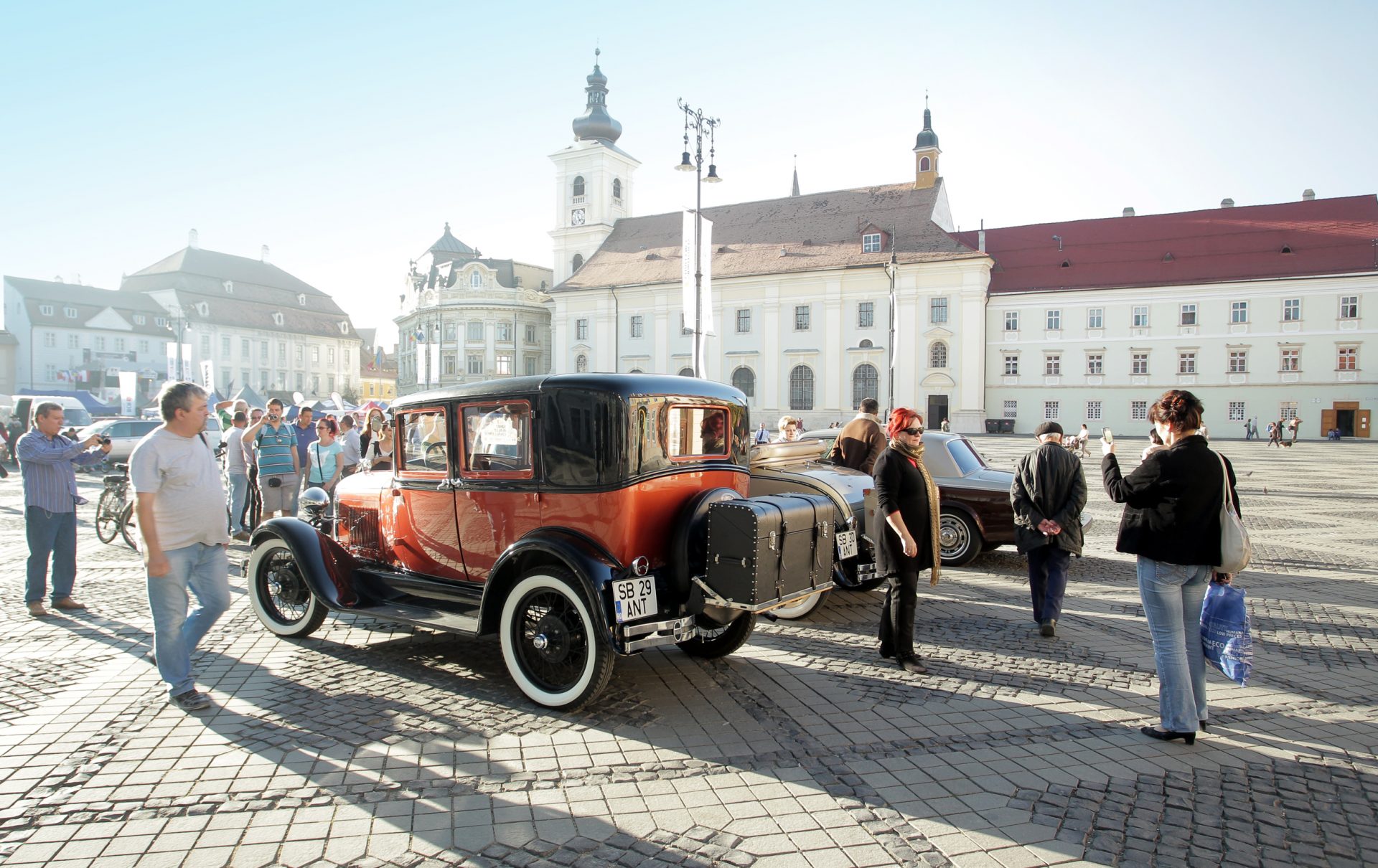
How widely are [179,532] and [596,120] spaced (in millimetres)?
71143

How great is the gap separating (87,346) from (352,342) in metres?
26.1

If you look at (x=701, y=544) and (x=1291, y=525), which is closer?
(x=701, y=544)

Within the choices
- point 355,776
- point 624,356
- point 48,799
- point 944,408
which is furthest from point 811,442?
point 624,356

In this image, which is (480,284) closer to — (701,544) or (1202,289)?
(1202,289)

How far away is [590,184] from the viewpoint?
69.4 meters

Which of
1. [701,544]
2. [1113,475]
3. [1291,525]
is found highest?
[1113,475]

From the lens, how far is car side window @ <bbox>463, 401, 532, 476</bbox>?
17.6 feet

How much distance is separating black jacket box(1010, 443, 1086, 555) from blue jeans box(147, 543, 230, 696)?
5.86 m

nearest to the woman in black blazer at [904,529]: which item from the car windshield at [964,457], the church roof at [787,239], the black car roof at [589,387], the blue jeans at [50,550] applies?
the black car roof at [589,387]

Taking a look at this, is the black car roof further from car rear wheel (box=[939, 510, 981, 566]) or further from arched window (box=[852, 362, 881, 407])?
arched window (box=[852, 362, 881, 407])

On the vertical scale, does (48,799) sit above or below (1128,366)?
below

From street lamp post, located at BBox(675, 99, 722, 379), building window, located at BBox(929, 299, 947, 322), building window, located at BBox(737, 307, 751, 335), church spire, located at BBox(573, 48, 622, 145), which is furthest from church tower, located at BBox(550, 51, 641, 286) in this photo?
street lamp post, located at BBox(675, 99, 722, 379)

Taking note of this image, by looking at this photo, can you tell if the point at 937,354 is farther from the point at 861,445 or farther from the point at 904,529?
the point at 904,529

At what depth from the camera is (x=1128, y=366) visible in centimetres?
5241
